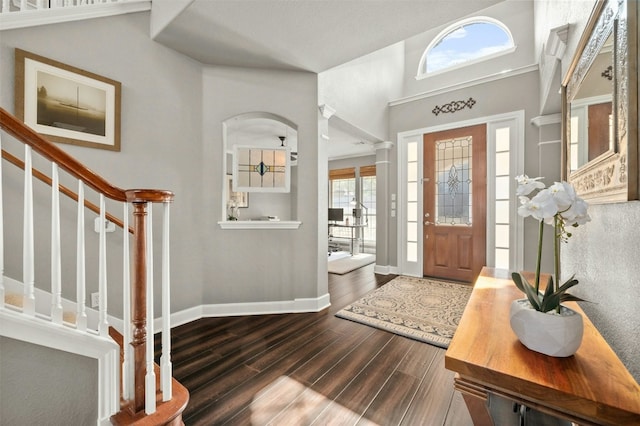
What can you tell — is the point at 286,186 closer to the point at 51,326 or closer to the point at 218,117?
the point at 218,117

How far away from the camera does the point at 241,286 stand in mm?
2879

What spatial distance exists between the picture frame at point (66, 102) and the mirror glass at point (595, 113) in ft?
9.76

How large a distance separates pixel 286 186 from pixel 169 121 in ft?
4.27

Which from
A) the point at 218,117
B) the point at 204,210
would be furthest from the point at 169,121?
the point at 204,210

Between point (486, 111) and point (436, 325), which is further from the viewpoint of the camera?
point (486, 111)

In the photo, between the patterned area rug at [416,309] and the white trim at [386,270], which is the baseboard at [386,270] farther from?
the patterned area rug at [416,309]

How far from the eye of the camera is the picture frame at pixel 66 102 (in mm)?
1774

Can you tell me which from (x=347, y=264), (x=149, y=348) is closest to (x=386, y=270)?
(x=347, y=264)

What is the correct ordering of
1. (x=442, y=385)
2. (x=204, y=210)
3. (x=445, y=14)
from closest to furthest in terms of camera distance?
(x=442, y=385) → (x=445, y=14) → (x=204, y=210)

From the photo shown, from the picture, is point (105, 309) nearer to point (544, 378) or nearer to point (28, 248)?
point (28, 248)

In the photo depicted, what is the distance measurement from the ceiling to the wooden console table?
220cm

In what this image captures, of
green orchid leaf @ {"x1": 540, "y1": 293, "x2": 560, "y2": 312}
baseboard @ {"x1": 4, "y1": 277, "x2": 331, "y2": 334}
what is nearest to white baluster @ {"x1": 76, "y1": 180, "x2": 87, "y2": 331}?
baseboard @ {"x1": 4, "y1": 277, "x2": 331, "y2": 334}

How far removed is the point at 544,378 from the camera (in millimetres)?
778

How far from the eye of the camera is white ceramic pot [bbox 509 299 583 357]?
2.80ft
